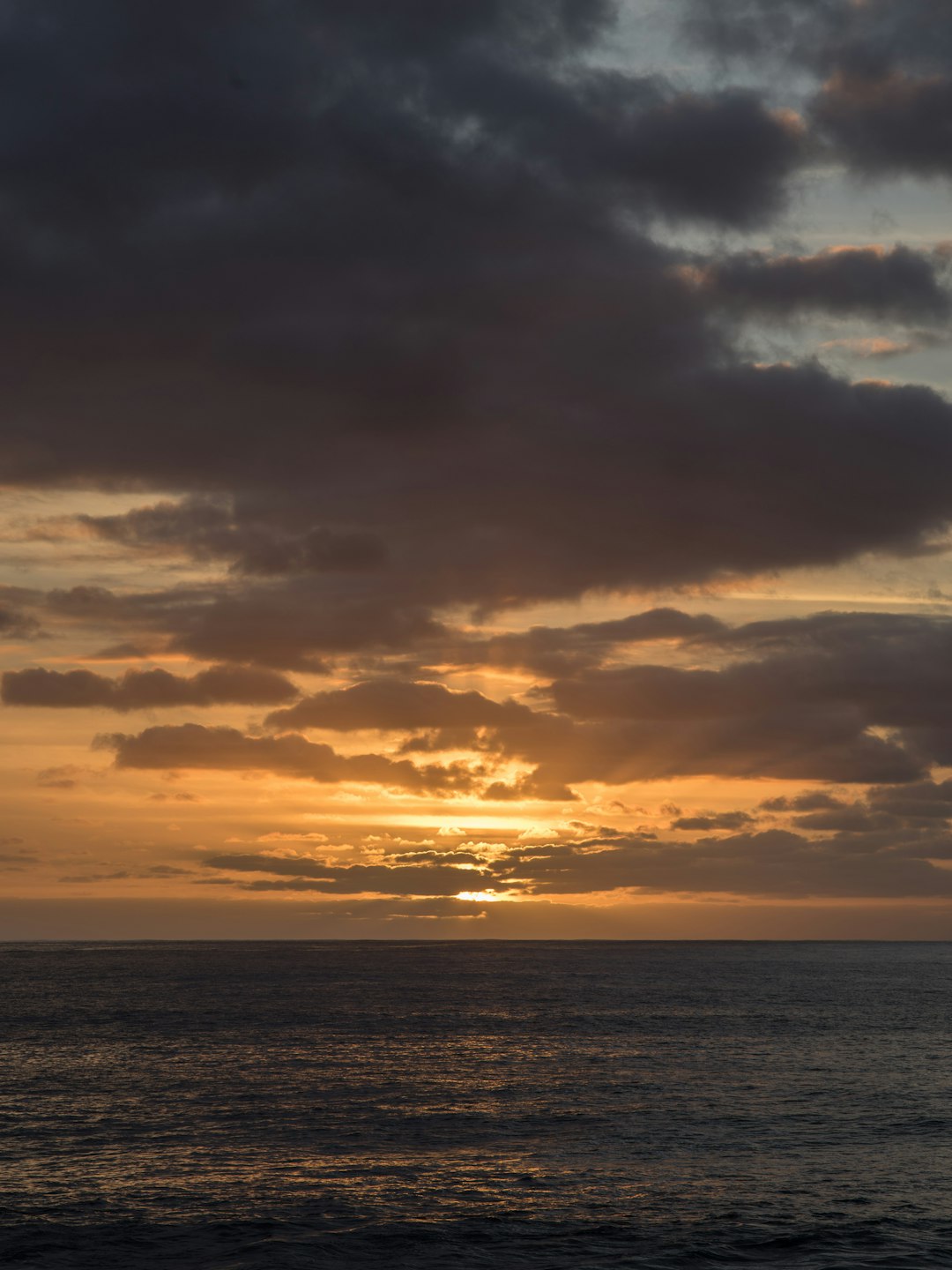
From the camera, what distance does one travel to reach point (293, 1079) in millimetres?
83375

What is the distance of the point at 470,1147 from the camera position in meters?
61.6

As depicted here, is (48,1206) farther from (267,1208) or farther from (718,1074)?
(718,1074)

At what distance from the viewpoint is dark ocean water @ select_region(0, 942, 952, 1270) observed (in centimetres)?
4434

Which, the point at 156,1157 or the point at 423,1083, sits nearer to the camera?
the point at 156,1157

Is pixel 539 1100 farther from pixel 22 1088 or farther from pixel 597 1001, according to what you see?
pixel 597 1001

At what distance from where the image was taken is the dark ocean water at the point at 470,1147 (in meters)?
44.3

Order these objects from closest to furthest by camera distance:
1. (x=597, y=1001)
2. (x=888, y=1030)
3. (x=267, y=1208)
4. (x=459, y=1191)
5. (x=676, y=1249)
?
(x=676, y=1249) < (x=267, y=1208) < (x=459, y=1191) < (x=888, y=1030) < (x=597, y=1001)

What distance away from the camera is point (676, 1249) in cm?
4375

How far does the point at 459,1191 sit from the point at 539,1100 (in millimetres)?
25497

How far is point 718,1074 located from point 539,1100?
18.9m

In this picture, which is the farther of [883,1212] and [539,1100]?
[539,1100]

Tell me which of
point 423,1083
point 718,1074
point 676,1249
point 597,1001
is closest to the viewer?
point 676,1249

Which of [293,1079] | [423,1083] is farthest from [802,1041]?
[293,1079]

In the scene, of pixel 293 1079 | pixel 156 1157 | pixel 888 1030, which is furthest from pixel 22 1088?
pixel 888 1030
